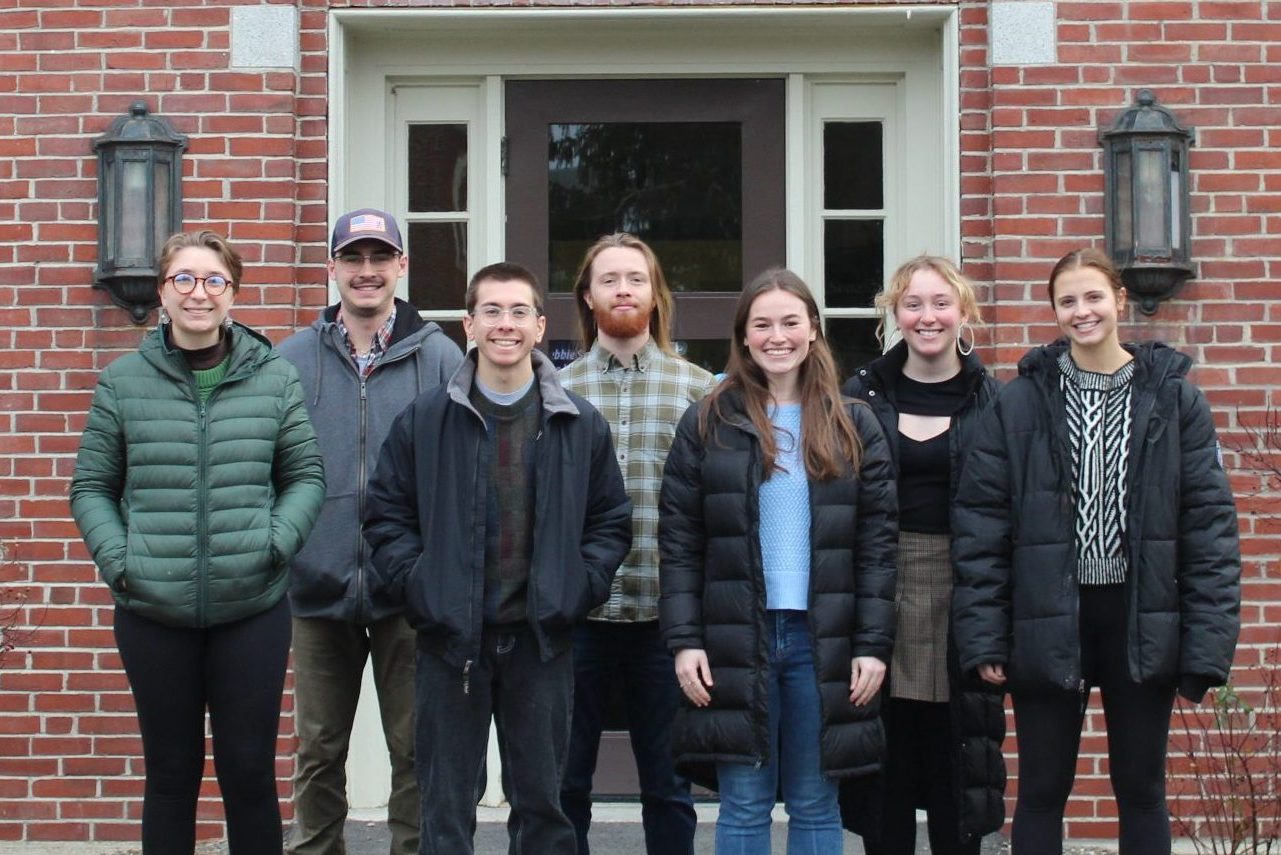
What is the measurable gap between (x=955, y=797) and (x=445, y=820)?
1.28 meters

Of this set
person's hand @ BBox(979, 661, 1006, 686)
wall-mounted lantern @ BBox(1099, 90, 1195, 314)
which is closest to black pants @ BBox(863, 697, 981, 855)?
person's hand @ BBox(979, 661, 1006, 686)

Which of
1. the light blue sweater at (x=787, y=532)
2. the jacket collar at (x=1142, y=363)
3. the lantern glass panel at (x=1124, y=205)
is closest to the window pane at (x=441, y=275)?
the light blue sweater at (x=787, y=532)

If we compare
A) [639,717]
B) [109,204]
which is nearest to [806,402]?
[639,717]

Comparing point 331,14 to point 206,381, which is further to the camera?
point 331,14

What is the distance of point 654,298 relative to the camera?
423cm

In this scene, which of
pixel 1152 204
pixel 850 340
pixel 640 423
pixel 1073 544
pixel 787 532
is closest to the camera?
pixel 1073 544

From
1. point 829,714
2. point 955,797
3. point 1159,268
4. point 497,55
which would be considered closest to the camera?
point 829,714

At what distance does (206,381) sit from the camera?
3.81 metres

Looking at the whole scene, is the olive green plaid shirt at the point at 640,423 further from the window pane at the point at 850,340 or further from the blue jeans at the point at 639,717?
the window pane at the point at 850,340

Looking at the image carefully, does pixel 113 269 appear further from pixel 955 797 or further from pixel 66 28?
pixel 955 797

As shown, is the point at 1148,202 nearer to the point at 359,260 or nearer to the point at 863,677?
the point at 863,677

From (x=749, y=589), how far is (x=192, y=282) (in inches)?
61.3

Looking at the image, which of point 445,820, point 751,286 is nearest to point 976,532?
point 751,286

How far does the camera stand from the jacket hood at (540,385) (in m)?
3.79
